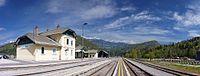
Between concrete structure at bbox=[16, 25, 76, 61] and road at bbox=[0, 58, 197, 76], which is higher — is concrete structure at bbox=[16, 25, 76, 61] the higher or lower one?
the higher one

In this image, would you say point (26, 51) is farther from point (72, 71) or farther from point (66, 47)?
point (72, 71)

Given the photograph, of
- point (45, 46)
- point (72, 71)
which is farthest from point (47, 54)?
point (72, 71)

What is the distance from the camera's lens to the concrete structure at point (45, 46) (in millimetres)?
47969

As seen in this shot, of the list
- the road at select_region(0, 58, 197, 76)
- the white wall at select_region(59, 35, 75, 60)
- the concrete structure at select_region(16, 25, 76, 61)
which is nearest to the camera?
the road at select_region(0, 58, 197, 76)

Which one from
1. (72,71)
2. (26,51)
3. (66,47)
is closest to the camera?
(72,71)

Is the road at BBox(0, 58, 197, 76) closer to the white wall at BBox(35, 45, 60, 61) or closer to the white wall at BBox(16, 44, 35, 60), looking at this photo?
the white wall at BBox(35, 45, 60, 61)

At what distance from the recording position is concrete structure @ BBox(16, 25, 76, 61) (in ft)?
157

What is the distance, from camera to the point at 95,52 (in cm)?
10781

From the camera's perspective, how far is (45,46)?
1998 inches

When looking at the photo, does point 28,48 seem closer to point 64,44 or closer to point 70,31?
point 64,44

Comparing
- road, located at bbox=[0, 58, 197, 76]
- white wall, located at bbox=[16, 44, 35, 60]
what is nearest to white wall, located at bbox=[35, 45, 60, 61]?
white wall, located at bbox=[16, 44, 35, 60]

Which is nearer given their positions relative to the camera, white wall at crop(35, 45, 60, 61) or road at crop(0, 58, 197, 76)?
road at crop(0, 58, 197, 76)

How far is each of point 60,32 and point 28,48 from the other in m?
11.7

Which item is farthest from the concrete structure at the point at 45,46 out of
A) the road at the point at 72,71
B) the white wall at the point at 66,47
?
the road at the point at 72,71
